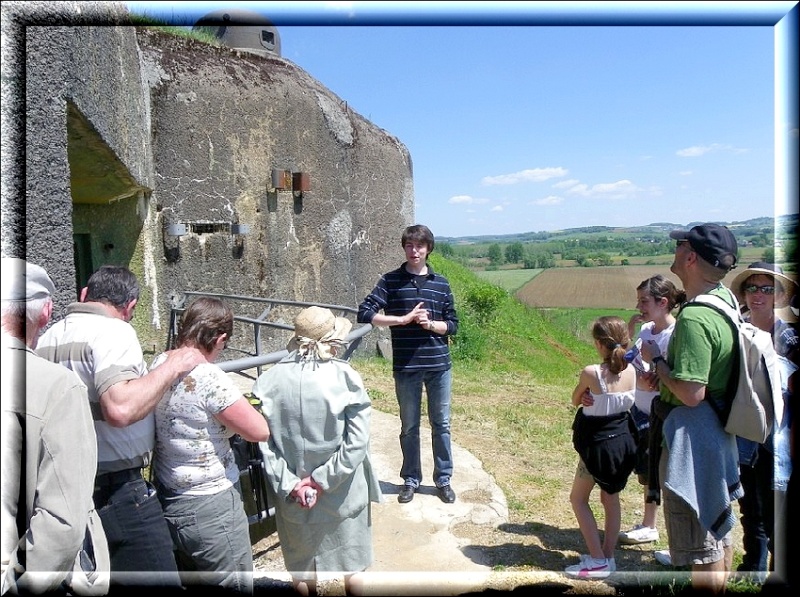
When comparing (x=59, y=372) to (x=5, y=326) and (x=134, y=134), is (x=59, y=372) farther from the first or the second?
(x=134, y=134)

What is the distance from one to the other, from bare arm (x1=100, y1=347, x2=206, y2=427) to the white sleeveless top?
204cm

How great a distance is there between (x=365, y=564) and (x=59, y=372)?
1.47 metres

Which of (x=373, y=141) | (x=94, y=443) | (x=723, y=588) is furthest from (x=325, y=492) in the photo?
(x=373, y=141)

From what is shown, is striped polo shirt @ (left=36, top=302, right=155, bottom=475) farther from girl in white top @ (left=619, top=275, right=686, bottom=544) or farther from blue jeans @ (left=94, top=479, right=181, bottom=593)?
girl in white top @ (left=619, top=275, right=686, bottom=544)

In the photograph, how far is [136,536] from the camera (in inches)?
84.0

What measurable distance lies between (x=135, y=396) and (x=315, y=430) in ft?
2.29

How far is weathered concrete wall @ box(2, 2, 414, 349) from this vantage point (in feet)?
7.66

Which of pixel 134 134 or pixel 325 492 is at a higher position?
pixel 134 134

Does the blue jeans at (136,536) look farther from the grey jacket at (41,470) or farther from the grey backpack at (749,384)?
the grey backpack at (749,384)

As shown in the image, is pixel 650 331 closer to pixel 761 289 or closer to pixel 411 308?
pixel 761 289

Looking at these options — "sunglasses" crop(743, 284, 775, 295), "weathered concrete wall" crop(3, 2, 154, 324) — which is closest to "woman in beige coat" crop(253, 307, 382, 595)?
"weathered concrete wall" crop(3, 2, 154, 324)

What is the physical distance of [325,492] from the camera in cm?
251

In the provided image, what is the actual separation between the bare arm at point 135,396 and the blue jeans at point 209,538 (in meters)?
0.42

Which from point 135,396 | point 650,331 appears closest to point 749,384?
point 650,331
